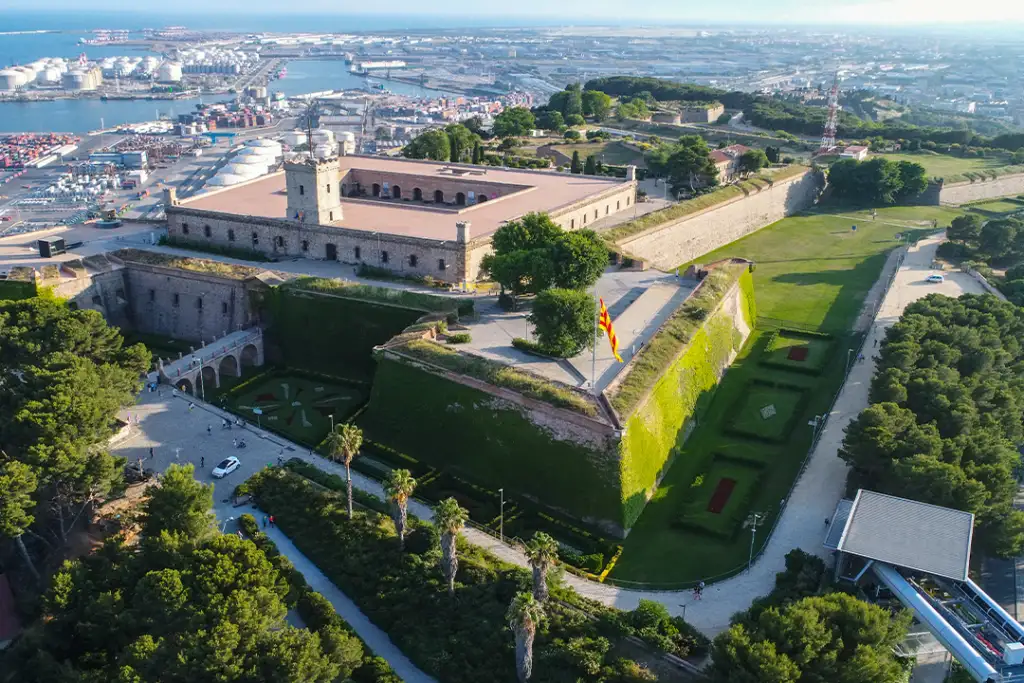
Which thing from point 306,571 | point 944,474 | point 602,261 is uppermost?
A: point 602,261

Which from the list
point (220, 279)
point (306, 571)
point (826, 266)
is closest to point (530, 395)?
point (306, 571)

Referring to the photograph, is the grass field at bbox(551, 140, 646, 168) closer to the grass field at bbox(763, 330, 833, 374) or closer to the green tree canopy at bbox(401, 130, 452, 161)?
the green tree canopy at bbox(401, 130, 452, 161)

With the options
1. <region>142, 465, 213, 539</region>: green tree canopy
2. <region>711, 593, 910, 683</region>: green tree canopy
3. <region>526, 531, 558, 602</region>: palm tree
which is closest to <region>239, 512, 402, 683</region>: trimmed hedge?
<region>142, 465, 213, 539</region>: green tree canopy

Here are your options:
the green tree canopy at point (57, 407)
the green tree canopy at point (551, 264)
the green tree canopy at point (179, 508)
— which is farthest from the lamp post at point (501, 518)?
the green tree canopy at point (57, 407)

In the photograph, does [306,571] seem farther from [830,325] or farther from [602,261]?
[830,325]

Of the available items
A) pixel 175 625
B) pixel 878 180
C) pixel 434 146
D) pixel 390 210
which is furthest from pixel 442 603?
pixel 878 180

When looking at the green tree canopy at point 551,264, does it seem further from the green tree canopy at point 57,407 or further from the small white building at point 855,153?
the small white building at point 855,153
